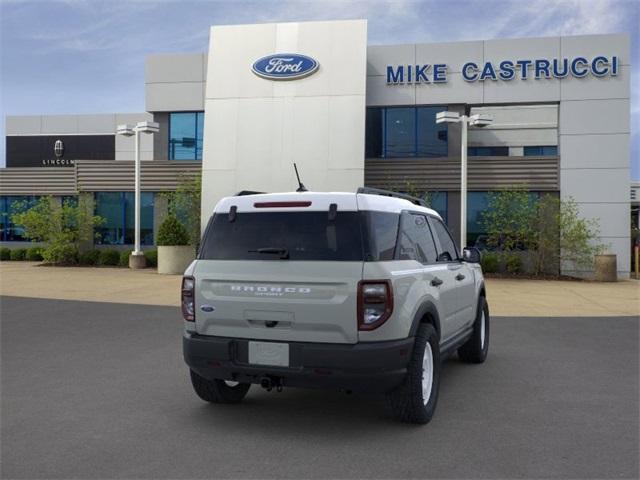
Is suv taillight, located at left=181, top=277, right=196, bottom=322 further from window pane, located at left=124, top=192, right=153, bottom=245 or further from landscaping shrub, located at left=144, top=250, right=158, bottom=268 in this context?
window pane, located at left=124, top=192, right=153, bottom=245

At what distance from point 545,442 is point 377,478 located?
1.48 m

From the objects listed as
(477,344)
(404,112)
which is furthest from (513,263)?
(477,344)

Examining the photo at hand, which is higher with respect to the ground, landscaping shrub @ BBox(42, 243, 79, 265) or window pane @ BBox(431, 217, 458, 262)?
window pane @ BBox(431, 217, 458, 262)

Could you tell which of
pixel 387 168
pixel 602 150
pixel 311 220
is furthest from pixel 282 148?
pixel 311 220

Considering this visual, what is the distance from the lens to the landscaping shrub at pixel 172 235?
20.7m

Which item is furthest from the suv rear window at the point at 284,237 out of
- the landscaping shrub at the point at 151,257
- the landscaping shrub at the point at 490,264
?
the landscaping shrub at the point at 151,257

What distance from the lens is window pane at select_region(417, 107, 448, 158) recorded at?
24016 millimetres

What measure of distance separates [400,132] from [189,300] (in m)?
20.3

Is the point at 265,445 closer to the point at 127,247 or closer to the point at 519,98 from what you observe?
the point at 519,98

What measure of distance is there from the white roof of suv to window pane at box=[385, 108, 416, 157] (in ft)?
63.9

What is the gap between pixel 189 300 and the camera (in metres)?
5.02

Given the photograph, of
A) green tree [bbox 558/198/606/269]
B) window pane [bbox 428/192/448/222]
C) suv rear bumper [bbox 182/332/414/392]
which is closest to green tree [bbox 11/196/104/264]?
window pane [bbox 428/192/448/222]

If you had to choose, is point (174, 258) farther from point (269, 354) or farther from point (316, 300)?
point (316, 300)

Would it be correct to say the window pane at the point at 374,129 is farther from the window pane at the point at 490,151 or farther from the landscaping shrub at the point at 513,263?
the window pane at the point at 490,151
